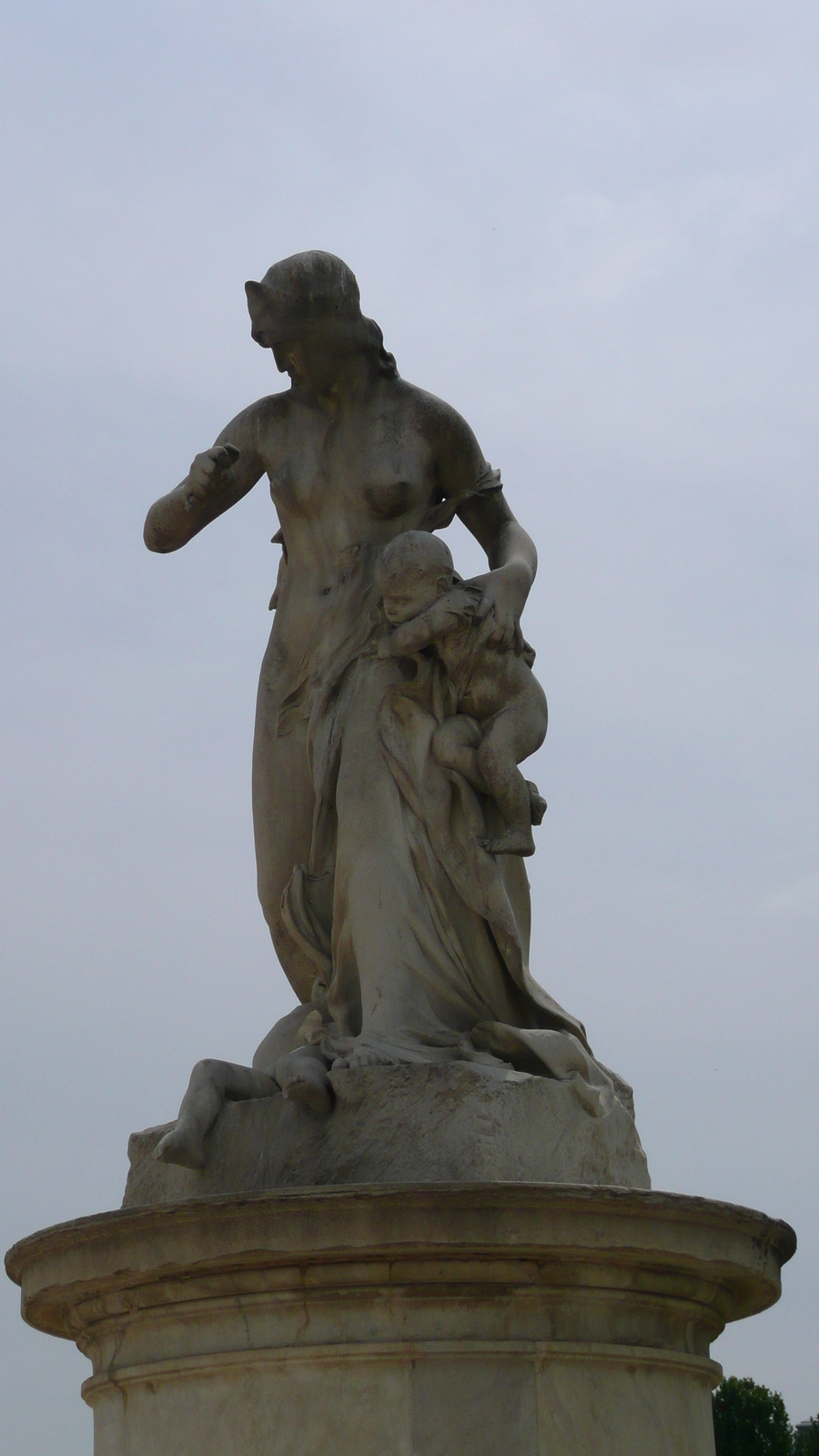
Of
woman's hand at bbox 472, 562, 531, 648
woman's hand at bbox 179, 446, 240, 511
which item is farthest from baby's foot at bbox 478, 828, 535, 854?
woman's hand at bbox 179, 446, 240, 511

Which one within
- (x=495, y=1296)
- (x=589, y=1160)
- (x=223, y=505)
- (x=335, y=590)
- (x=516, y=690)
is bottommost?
(x=495, y=1296)

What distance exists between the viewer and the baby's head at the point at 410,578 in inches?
256

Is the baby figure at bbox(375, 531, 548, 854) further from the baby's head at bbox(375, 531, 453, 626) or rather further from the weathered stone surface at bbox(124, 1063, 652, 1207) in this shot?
the weathered stone surface at bbox(124, 1063, 652, 1207)

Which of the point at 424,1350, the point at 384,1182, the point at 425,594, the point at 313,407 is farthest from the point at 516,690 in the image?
the point at 424,1350

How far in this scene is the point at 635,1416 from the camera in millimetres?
5621

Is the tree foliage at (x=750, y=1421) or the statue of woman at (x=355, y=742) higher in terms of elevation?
the tree foliage at (x=750, y=1421)

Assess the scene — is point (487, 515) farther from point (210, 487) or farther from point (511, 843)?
point (511, 843)

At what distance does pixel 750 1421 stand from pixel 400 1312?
2858 cm

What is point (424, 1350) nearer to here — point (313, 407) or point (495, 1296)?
point (495, 1296)

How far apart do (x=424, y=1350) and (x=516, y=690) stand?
7.37 feet

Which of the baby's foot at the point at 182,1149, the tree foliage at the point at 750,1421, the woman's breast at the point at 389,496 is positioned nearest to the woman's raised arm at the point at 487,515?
the woman's breast at the point at 389,496

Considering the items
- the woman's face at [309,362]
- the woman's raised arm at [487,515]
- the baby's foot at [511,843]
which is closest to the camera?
the baby's foot at [511,843]

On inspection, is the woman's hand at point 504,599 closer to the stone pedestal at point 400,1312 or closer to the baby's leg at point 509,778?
the baby's leg at point 509,778

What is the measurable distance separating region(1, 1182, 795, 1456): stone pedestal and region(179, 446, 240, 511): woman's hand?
2622mm
